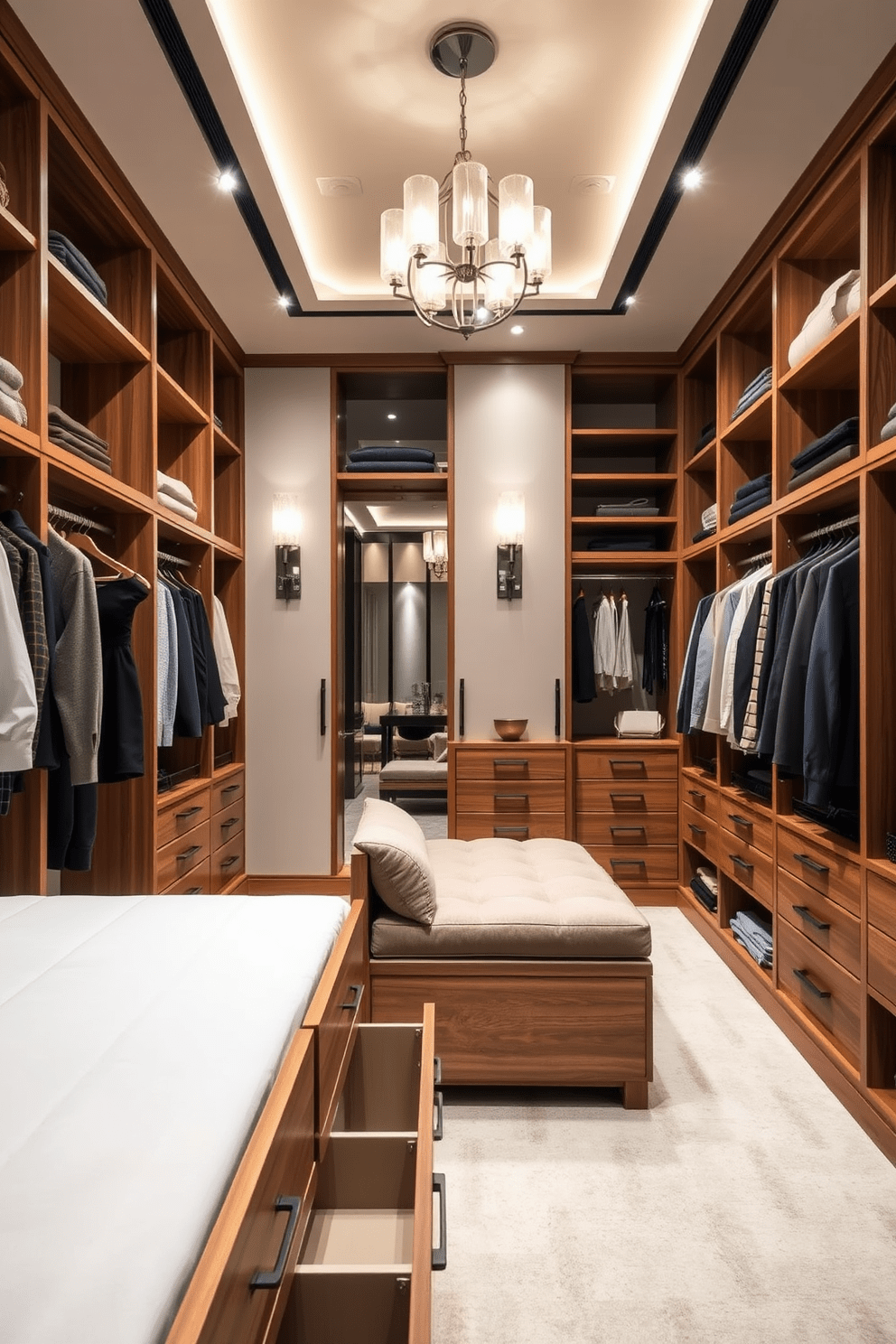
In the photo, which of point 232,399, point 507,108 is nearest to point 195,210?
point 507,108

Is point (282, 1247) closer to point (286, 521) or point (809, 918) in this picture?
point (809, 918)

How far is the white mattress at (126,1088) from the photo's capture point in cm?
71

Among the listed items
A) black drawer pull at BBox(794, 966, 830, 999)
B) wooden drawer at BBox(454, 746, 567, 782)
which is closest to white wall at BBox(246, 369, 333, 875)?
A: wooden drawer at BBox(454, 746, 567, 782)

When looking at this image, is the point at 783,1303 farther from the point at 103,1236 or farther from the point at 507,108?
the point at 507,108

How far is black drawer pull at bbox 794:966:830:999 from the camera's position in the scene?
249 centimetres

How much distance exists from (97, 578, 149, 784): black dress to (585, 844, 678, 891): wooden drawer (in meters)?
2.47

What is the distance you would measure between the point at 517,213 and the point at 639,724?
2.72 m

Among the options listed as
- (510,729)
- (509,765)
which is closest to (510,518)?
(510,729)

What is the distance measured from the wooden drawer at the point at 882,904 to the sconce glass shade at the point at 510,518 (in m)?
2.51

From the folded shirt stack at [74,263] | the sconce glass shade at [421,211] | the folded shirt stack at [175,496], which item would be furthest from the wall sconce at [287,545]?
the sconce glass shade at [421,211]

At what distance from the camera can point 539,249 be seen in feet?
7.90

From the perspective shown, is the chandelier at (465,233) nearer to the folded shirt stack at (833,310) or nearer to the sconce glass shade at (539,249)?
the sconce glass shade at (539,249)

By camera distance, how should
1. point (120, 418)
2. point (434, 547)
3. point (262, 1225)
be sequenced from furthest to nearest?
point (434, 547) → point (120, 418) → point (262, 1225)

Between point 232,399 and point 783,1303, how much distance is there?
421 centimetres
